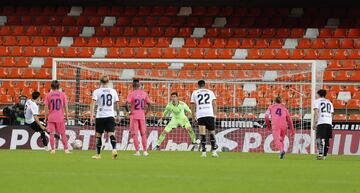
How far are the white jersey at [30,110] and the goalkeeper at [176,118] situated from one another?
A: 4176 millimetres

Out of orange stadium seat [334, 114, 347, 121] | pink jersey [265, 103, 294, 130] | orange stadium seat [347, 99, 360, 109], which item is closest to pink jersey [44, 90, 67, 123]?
pink jersey [265, 103, 294, 130]

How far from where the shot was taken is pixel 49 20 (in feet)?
130

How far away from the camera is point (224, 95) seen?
30.3 meters

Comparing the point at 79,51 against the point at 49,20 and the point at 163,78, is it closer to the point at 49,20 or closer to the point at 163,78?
the point at 49,20

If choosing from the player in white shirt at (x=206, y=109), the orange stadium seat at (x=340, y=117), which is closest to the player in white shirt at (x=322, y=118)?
the player in white shirt at (x=206, y=109)

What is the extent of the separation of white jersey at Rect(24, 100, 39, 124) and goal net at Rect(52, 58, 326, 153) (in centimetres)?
196

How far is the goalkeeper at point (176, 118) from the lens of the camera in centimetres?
2798

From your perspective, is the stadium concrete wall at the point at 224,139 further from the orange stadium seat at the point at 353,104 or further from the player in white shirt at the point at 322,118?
the player in white shirt at the point at 322,118

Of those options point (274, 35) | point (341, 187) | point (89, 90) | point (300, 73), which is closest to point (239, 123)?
point (300, 73)

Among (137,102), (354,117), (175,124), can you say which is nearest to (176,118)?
(175,124)

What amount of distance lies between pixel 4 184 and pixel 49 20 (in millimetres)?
28460

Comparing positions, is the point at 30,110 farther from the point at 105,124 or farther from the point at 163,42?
the point at 163,42

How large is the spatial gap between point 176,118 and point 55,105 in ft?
16.2

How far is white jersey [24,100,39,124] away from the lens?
2636 cm
